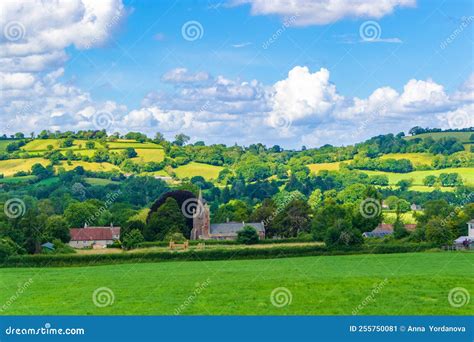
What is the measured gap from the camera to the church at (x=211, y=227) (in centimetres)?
6828

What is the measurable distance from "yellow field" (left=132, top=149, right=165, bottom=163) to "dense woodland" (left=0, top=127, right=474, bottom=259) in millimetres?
788

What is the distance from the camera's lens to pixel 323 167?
106812 mm

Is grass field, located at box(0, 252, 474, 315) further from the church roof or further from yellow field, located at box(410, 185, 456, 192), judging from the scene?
yellow field, located at box(410, 185, 456, 192)

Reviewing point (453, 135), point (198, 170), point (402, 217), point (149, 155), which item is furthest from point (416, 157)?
point (149, 155)

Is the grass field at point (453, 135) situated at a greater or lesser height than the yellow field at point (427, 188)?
greater

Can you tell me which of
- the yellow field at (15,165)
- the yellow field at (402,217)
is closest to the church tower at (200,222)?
the yellow field at (402,217)

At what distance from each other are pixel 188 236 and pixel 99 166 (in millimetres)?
32407

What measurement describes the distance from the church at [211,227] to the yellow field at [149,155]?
2314 cm

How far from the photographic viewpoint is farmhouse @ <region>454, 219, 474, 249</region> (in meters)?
53.9

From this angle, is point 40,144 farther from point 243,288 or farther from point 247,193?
point 243,288

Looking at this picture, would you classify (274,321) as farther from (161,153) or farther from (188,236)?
(161,153)

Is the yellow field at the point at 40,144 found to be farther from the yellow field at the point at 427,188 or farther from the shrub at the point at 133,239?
the yellow field at the point at 427,188

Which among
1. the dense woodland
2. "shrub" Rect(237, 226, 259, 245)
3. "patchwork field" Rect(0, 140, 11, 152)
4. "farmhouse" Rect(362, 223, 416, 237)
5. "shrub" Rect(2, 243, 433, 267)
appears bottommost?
"farmhouse" Rect(362, 223, 416, 237)

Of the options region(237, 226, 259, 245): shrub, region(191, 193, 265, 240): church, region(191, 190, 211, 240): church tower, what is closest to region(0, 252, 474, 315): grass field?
region(237, 226, 259, 245): shrub
